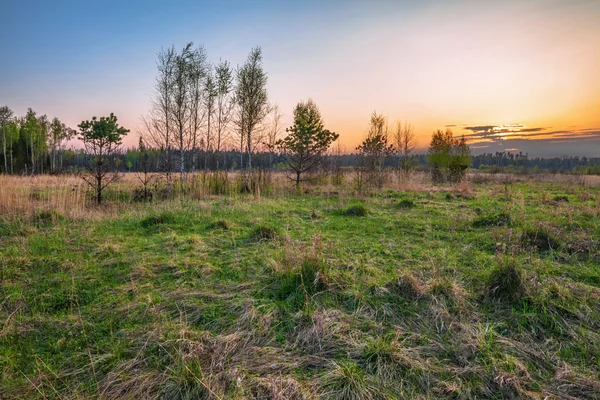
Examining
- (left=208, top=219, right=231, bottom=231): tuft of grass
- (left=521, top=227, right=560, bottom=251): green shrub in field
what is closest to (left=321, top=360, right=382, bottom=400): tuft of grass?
(left=521, top=227, right=560, bottom=251): green shrub in field

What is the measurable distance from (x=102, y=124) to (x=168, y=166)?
12.9 ft

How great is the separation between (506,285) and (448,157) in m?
26.4

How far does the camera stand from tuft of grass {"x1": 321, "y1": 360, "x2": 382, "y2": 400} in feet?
6.50

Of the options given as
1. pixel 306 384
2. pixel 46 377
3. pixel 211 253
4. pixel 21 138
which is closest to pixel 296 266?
pixel 306 384

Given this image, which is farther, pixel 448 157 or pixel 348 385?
pixel 448 157

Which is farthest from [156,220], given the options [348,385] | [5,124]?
[5,124]

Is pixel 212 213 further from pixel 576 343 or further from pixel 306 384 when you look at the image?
pixel 576 343

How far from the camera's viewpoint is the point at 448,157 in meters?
26.6

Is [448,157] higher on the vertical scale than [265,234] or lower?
higher

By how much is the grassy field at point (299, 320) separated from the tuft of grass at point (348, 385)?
0.03ft

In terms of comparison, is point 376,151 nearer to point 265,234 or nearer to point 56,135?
point 265,234

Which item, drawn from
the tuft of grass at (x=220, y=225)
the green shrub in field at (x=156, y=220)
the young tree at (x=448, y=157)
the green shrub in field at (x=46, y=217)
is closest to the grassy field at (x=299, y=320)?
the tuft of grass at (x=220, y=225)

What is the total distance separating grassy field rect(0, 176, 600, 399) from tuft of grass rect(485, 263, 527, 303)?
1 centimetres

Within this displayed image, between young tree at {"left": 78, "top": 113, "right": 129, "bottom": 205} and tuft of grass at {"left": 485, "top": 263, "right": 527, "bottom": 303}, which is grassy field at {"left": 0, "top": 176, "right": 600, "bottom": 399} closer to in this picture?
tuft of grass at {"left": 485, "top": 263, "right": 527, "bottom": 303}
